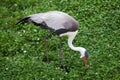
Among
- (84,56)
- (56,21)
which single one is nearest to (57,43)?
(56,21)

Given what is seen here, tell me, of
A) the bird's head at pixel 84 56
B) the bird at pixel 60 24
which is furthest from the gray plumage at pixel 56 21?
the bird's head at pixel 84 56

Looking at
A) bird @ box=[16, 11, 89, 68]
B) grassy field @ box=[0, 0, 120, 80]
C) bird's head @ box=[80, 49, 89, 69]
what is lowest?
grassy field @ box=[0, 0, 120, 80]

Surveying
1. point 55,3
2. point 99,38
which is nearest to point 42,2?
point 55,3

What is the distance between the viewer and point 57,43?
799cm

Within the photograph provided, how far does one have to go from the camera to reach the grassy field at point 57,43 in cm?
702

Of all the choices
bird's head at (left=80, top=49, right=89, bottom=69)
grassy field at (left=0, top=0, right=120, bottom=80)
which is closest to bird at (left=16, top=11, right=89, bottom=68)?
bird's head at (left=80, top=49, right=89, bottom=69)

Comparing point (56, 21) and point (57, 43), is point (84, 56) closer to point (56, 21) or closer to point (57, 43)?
point (56, 21)

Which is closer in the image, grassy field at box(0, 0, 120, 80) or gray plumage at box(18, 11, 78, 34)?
gray plumage at box(18, 11, 78, 34)

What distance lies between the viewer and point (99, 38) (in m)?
8.12

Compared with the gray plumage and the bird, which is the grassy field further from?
the gray plumage

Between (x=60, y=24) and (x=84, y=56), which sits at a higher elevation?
(x=60, y=24)

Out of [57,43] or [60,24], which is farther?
→ [57,43]

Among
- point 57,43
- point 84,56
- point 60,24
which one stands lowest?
point 57,43

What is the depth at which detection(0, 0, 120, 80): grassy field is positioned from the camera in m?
7.02
